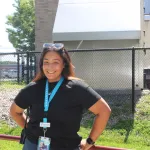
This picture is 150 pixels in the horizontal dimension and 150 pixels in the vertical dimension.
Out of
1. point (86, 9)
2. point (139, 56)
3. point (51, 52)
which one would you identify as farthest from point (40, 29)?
point (51, 52)

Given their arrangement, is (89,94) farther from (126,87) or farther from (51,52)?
(126,87)

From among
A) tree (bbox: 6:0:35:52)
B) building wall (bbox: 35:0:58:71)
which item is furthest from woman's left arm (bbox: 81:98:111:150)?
tree (bbox: 6:0:35:52)

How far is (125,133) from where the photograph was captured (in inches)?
294

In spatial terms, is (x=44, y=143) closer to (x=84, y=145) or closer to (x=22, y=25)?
(x=84, y=145)

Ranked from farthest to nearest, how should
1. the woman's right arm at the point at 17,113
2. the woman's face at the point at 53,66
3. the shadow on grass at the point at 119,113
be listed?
the shadow on grass at the point at 119,113 → the woman's right arm at the point at 17,113 → the woman's face at the point at 53,66

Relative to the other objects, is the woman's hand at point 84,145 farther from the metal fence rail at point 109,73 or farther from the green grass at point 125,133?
the metal fence rail at point 109,73

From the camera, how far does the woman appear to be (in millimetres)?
2576

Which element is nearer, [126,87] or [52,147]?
[52,147]

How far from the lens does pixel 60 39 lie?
1108cm

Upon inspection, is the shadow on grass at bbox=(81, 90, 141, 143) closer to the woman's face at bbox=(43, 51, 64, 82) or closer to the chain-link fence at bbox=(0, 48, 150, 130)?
the chain-link fence at bbox=(0, 48, 150, 130)

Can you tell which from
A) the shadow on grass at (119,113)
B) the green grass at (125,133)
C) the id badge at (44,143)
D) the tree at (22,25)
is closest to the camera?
the id badge at (44,143)

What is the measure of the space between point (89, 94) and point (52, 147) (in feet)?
1.57

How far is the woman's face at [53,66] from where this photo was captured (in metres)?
2.71

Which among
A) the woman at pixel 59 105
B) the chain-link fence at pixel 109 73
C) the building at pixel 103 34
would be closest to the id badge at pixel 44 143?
the woman at pixel 59 105
